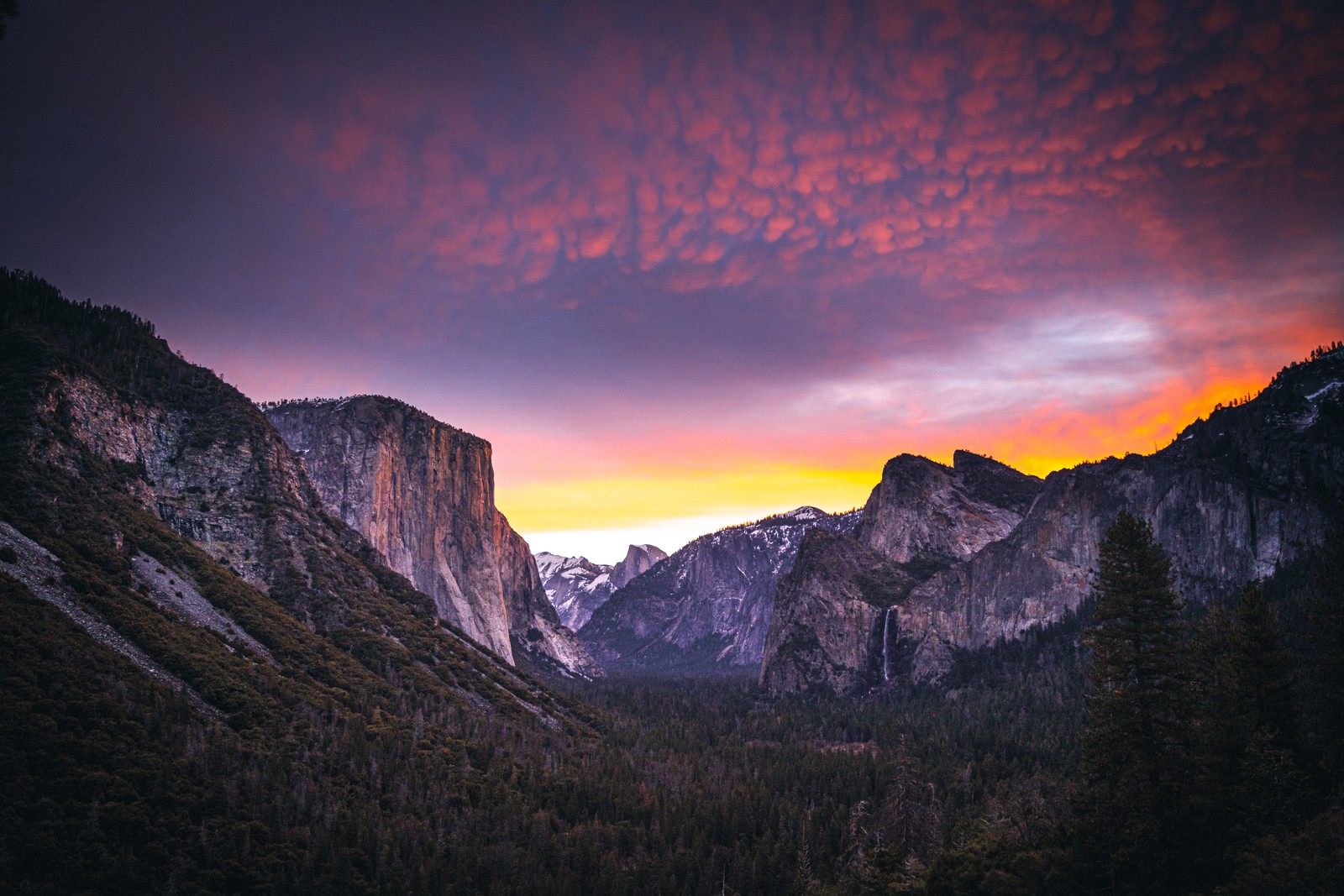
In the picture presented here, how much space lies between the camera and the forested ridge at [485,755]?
37.3 metres

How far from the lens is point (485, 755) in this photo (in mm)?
115062

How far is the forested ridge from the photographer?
1469 inches

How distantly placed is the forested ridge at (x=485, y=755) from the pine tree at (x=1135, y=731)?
15cm

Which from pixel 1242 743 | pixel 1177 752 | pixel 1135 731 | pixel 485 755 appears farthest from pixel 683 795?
pixel 1242 743

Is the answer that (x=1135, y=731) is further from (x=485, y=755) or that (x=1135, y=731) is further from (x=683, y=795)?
(x=485, y=755)

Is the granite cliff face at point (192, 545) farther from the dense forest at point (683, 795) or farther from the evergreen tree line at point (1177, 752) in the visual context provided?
the evergreen tree line at point (1177, 752)

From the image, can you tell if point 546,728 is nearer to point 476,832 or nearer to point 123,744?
point 476,832

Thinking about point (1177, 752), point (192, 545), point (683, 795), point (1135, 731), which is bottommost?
point (683, 795)

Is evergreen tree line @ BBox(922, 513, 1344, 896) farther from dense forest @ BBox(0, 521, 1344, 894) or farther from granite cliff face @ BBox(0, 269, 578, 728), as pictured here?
granite cliff face @ BBox(0, 269, 578, 728)

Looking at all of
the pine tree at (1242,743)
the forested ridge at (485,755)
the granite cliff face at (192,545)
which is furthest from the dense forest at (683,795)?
the granite cliff face at (192,545)

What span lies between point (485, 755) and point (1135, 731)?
328 ft

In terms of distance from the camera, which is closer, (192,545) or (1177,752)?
(1177,752)

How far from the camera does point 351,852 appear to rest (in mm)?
75688

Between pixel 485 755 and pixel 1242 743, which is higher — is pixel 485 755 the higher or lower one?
the lower one
